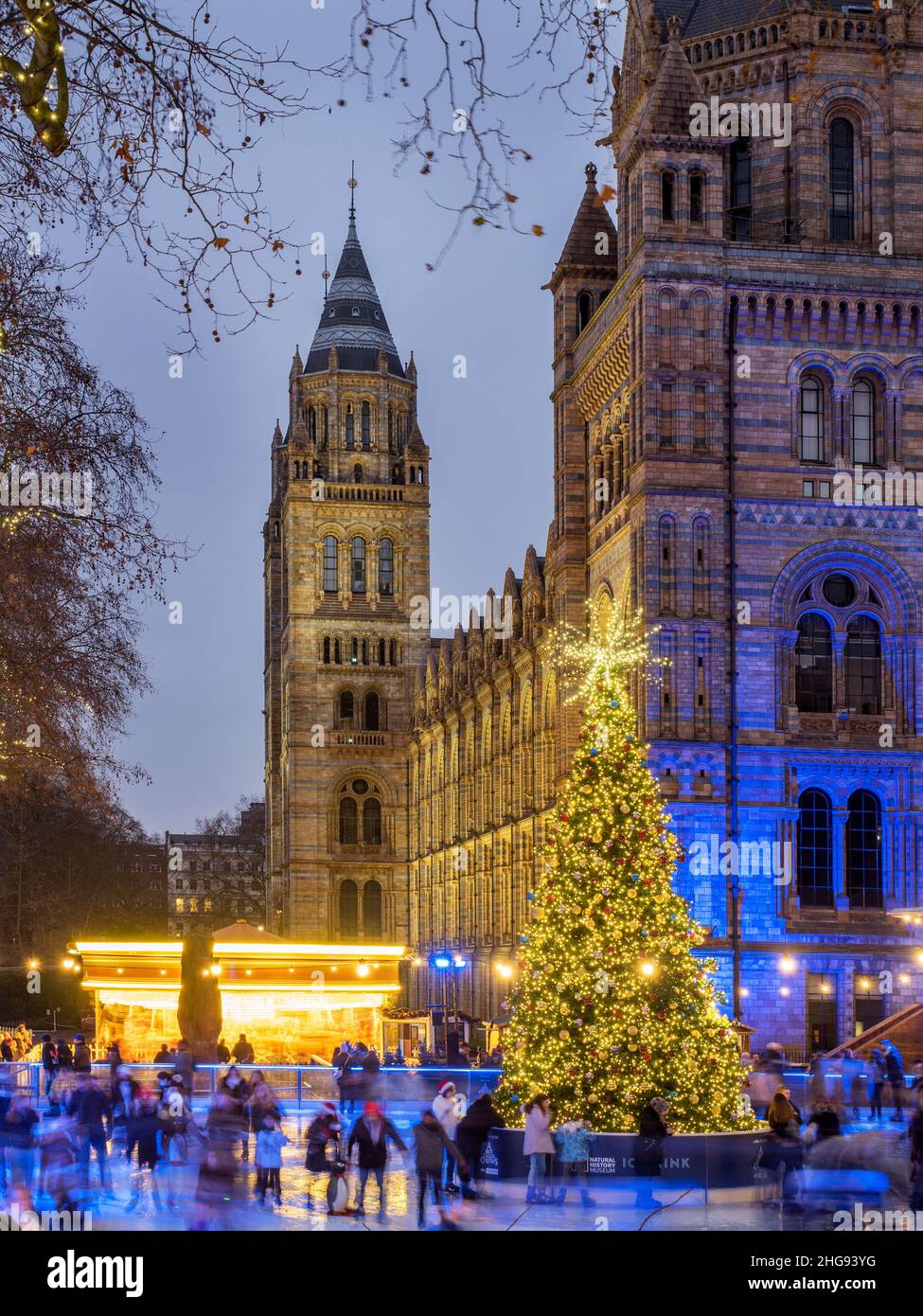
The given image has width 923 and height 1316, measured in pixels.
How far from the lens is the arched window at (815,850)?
44.2m

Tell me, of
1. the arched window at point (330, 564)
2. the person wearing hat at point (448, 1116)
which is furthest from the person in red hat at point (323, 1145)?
the arched window at point (330, 564)

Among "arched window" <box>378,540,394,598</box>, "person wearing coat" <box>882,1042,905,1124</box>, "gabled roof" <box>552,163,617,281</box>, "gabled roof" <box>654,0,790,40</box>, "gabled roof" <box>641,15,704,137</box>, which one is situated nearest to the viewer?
"person wearing coat" <box>882,1042,905,1124</box>

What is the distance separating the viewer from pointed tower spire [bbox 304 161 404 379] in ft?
326

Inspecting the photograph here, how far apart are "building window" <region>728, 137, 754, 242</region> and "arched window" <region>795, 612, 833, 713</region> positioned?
11011 mm

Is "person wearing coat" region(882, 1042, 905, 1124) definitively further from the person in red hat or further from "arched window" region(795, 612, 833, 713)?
"arched window" region(795, 612, 833, 713)

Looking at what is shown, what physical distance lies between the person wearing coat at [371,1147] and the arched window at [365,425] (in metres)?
78.6

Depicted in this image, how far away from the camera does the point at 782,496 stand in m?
45.2

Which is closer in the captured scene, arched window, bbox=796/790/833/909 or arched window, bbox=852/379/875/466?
arched window, bbox=796/790/833/909

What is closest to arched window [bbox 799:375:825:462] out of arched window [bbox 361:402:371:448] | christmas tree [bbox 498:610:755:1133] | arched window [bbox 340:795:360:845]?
christmas tree [bbox 498:610:755:1133]

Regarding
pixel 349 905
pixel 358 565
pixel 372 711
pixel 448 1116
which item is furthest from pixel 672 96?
pixel 349 905

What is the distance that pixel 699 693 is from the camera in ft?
145

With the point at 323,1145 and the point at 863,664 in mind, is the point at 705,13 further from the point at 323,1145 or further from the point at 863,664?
the point at 323,1145
